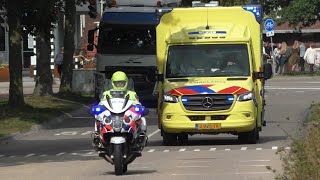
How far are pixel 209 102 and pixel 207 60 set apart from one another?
124 centimetres

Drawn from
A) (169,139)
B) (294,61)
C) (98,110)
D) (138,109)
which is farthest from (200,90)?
(294,61)

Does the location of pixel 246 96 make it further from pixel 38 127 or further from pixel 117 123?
pixel 38 127

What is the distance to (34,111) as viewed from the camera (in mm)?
29375

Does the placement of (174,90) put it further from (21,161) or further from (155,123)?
(155,123)

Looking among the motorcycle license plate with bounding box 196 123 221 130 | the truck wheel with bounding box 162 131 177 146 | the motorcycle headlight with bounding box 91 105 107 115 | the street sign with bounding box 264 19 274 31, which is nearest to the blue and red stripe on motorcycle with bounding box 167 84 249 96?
the motorcycle license plate with bounding box 196 123 221 130

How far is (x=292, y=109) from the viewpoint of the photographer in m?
32.2

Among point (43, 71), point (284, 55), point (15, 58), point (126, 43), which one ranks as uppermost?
point (126, 43)

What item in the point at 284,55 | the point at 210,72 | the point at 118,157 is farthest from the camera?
the point at 284,55

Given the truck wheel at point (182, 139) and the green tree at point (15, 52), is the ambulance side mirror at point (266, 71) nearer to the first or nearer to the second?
the truck wheel at point (182, 139)

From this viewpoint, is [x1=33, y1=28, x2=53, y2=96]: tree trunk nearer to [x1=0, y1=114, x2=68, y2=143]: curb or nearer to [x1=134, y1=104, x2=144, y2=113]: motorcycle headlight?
[x1=0, y1=114, x2=68, y2=143]: curb

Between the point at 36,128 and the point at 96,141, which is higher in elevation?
the point at 96,141

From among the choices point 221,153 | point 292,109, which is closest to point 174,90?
point 221,153

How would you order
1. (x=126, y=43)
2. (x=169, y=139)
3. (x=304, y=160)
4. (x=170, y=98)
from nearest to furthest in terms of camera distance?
(x=304, y=160), (x=170, y=98), (x=169, y=139), (x=126, y=43)

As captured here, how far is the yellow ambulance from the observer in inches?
805
